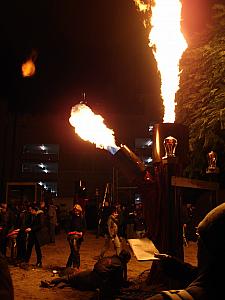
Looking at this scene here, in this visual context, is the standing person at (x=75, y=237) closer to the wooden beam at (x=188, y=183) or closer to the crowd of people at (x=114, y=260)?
the crowd of people at (x=114, y=260)

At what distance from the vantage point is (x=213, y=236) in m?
1.81

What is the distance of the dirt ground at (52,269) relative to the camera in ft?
28.8

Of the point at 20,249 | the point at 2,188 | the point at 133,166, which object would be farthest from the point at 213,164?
the point at 2,188

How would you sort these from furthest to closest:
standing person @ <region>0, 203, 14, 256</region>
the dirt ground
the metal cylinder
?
standing person @ <region>0, 203, 14, 256</region> → the dirt ground → the metal cylinder

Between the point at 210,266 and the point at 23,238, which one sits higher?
the point at 210,266

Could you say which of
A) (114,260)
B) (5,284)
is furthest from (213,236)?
(114,260)

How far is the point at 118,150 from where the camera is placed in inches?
349

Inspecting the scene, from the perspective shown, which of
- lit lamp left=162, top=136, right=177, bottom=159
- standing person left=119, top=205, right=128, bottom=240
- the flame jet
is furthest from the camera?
standing person left=119, top=205, right=128, bottom=240

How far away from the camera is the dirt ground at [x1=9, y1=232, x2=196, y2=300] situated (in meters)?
8.78

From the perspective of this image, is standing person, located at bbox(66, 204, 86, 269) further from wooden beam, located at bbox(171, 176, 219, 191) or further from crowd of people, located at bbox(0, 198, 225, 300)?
wooden beam, located at bbox(171, 176, 219, 191)

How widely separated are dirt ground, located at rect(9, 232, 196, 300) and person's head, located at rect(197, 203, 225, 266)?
7.29 meters

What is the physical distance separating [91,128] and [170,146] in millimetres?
2566

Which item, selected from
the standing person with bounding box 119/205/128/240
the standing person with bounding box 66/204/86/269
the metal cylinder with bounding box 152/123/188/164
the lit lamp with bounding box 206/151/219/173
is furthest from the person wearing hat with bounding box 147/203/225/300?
the standing person with bounding box 119/205/128/240

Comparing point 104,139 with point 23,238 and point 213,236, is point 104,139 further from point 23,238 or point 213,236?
point 213,236
